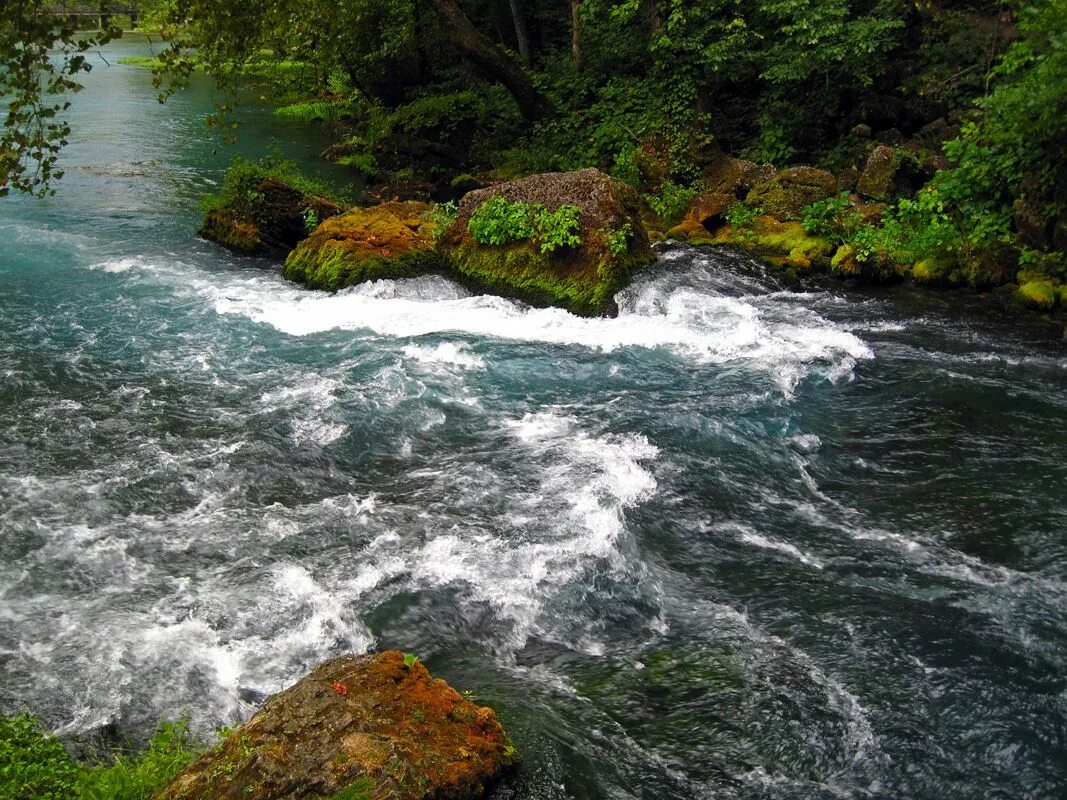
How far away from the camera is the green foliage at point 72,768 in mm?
3930

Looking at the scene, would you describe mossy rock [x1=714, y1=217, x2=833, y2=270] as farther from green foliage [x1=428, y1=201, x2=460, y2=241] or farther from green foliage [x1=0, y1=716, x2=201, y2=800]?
green foliage [x1=0, y1=716, x2=201, y2=800]

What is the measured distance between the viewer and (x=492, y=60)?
17.2 meters

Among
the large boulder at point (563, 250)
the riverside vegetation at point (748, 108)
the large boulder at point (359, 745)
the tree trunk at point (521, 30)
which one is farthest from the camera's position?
the tree trunk at point (521, 30)

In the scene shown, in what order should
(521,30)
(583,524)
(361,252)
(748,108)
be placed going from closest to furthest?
(583,524) → (361,252) → (748,108) → (521,30)

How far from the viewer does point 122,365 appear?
32.1ft

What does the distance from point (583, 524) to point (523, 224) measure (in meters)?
6.50

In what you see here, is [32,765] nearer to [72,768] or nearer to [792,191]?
[72,768]

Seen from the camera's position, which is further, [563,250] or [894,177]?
[894,177]

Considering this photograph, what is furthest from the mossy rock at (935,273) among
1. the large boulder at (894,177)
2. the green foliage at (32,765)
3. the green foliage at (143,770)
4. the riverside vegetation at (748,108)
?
the green foliage at (32,765)

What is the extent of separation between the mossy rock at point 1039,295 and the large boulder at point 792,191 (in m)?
3.72

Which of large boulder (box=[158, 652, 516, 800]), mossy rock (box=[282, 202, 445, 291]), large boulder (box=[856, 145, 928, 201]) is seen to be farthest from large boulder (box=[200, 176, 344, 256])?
large boulder (box=[158, 652, 516, 800])

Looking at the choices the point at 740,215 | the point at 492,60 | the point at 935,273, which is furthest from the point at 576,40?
the point at 935,273

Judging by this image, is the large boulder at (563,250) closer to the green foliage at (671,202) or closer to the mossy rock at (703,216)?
the mossy rock at (703,216)

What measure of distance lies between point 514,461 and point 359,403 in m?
2.05
